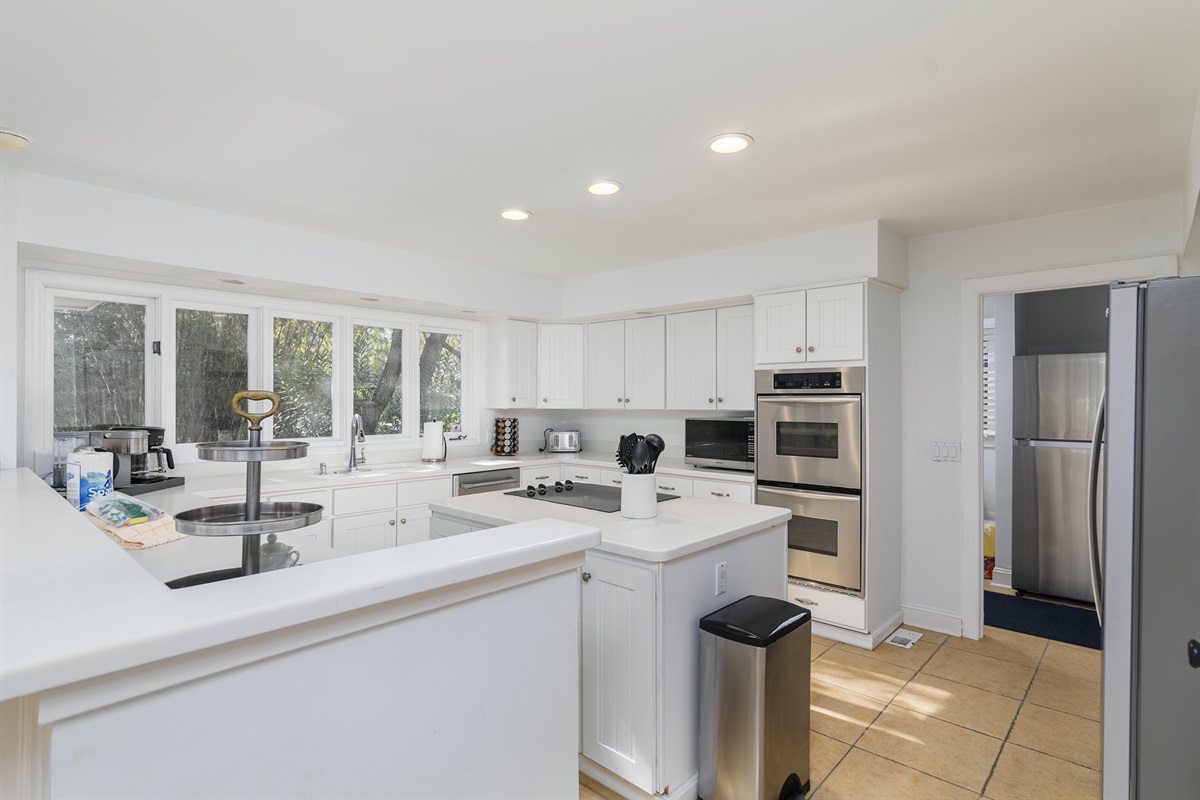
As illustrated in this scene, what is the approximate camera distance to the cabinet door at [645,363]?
4.67 metres

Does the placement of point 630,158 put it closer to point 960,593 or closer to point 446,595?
point 446,595

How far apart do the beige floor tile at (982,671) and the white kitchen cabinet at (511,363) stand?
11.0ft

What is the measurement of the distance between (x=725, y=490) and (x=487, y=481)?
1.68 m

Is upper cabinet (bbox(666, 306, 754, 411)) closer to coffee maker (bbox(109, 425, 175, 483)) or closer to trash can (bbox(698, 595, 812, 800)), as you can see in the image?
trash can (bbox(698, 595, 812, 800))

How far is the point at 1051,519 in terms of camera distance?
4.23 m

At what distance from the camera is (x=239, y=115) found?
2129 mm

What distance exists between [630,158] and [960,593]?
313 cm

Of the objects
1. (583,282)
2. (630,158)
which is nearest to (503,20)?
(630,158)

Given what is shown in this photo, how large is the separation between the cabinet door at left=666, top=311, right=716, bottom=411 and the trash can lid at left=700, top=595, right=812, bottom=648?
228 centimetres

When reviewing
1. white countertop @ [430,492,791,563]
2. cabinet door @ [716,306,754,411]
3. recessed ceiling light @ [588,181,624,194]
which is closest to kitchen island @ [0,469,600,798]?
white countertop @ [430,492,791,563]

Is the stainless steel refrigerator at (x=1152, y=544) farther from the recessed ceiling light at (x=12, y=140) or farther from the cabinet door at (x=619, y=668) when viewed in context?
the recessed ceiling light at (x=12, y=140)

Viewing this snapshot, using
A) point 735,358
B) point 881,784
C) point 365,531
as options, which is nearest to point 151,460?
point 365,531

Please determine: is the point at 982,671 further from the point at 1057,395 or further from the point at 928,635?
the point at 1057,395

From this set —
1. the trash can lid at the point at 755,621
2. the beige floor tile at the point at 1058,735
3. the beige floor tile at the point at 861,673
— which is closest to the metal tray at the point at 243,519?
the trash can lid at the point at 755,621
